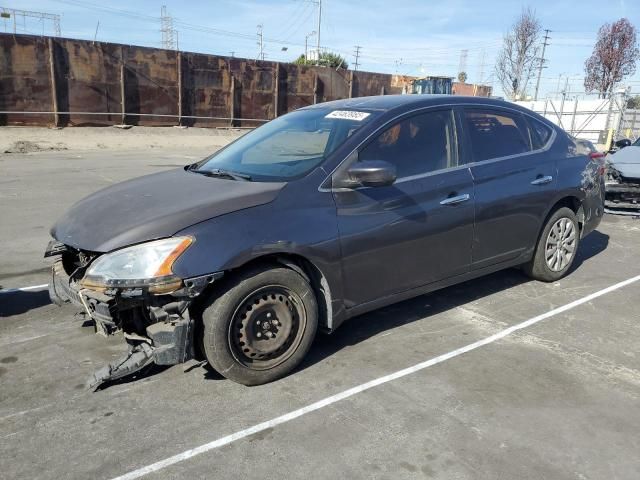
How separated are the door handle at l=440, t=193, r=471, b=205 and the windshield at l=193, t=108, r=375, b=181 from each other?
855mm

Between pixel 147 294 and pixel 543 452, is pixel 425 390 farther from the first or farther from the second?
pixel 147 294

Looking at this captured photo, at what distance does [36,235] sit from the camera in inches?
278

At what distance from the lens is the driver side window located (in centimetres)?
387

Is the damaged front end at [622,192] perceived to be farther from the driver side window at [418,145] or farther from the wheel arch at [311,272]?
the wheel arch at [311,272]

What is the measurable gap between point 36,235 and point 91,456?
5171mm

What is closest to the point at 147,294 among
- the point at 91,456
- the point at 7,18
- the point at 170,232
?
the point at 170,232

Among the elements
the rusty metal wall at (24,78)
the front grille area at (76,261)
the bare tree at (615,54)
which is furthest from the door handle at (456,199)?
the bare tree at (615,54)

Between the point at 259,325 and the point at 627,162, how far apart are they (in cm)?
760

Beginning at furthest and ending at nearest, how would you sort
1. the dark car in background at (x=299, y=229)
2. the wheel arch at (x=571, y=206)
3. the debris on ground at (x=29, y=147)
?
the debris on ground at (x=29, y=147)
the wheel arch at (x=571, y=206)
the dark car in background at (x=299, y=229)

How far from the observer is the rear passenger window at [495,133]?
4.45 m

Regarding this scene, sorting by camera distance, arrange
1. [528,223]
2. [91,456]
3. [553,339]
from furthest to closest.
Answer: [528,223]
[553,339]
[91,456]

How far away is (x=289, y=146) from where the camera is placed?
13.6 feet

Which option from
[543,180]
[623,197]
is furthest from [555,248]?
[623,197]

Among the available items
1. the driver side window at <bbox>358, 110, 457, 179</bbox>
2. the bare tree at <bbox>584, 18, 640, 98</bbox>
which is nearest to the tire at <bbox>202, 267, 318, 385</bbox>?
the driver side window at <bbox>358, 110, 457, 179</bbox>
